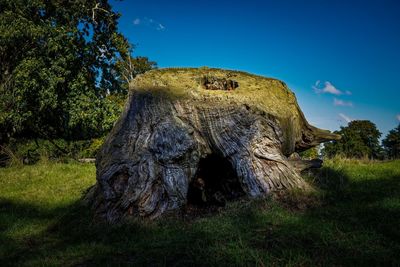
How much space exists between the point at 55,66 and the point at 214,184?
13154mm

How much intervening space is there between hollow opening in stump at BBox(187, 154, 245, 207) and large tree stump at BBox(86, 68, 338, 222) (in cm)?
3


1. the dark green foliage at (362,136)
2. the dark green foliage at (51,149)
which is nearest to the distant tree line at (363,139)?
the dark green foliage at (362,136)

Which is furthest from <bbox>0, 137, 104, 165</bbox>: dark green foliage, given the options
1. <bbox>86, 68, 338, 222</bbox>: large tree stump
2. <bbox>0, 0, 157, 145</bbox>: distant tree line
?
<bbox>86, 68, 338, 222</bbox>: large tree stump

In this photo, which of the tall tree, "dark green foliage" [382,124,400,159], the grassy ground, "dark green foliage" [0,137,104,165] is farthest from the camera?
"dark green foliage" [382,124,400,159]

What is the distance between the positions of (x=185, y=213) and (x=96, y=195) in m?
2.34

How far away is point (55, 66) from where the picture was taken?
61.7ft

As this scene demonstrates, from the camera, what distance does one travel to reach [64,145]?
23609 millimetres

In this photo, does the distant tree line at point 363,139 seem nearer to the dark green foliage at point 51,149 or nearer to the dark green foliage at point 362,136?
the dark green foliage at point 362,136

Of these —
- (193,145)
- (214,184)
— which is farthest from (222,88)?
(214,184)

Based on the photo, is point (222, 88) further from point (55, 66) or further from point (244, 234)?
point (55, 66)

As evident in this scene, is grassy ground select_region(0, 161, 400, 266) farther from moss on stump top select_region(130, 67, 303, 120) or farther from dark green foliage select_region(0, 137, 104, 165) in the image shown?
dark green foliage select_region(0, 137, 104, 165)

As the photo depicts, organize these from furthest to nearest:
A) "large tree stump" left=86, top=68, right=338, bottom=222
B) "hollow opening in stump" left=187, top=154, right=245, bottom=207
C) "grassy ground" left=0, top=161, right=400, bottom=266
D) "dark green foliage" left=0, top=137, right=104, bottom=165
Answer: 1. "dark green foliage" left=0, top=137, right=104, bottom=165
2. "hollow opening in stump" left=187, top=154, right=245, bottom=207
3. "large tree stump" left=86, top=68, right=338, bottom=222
4. "grassy ground" left=0, top=161, right=400, bottom=266

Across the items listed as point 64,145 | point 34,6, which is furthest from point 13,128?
point 34,6

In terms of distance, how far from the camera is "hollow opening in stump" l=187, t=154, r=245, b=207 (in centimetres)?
882
